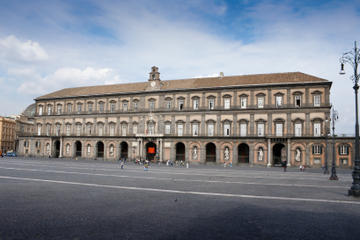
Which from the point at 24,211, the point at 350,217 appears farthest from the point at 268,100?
the point at 24,211

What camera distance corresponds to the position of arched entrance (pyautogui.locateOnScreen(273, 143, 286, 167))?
45781 mm

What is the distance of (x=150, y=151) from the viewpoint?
169 feet

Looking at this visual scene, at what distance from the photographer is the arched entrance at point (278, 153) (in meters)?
45.8

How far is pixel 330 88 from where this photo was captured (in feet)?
138

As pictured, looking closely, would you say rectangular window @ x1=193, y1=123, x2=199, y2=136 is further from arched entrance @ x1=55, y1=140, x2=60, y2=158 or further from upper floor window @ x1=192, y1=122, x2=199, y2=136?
arched entrance @ x1=55, y1=140, x2=60, y2=158

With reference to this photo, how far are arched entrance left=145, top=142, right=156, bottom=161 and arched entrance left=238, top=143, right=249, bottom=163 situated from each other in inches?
612

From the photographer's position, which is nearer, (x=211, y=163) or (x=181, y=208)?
(x=181, y=208)

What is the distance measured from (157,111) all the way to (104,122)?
11.6m

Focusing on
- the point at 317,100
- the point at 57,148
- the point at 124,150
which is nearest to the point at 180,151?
the point at 124,150

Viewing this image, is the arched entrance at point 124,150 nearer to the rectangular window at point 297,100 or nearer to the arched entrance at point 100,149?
the arched entrance at point 100,149

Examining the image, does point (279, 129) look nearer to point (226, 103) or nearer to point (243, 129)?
point (243, 129)

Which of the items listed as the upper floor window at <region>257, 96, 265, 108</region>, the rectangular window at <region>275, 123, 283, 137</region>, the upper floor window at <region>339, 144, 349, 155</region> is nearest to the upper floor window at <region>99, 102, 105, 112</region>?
the upper floor window at <region>257, 96, 265, 108</region>

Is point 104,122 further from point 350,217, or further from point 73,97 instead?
point 350,217

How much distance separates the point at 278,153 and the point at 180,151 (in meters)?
17.1
